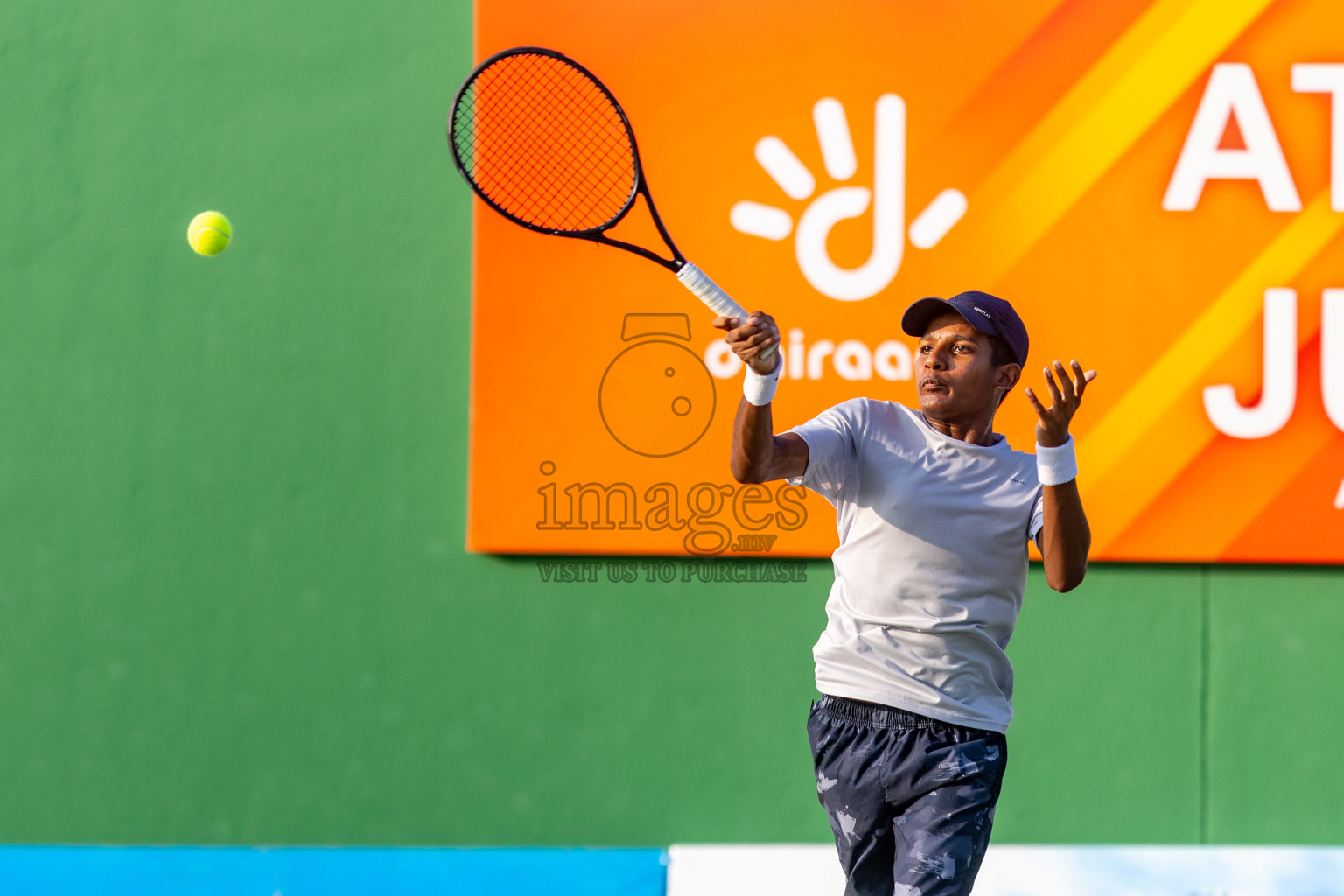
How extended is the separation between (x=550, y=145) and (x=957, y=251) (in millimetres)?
1166

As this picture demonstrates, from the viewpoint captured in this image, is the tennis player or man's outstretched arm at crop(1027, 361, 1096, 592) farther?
the tennis player

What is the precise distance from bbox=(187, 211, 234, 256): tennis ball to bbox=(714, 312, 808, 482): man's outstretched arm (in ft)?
6.12

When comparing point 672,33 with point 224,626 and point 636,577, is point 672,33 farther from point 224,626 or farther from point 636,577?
point 224,626

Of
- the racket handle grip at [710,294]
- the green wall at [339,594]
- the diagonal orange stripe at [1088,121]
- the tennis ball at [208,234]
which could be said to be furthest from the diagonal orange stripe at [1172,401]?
the tennis ball at [208,234]

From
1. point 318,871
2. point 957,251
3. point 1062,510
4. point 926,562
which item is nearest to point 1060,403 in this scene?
point 1062,510

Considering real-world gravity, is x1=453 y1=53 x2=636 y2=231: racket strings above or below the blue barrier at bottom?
above

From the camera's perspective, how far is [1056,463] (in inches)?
76.3

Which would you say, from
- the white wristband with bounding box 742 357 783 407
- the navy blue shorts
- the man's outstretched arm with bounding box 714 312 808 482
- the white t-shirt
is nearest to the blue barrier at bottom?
the navy blue shorts

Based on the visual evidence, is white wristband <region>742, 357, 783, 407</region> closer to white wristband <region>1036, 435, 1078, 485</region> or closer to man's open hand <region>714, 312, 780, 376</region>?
man's open hand <region>714, 312, 780, 376</region>

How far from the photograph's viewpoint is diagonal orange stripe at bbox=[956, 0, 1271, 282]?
10.9 ft

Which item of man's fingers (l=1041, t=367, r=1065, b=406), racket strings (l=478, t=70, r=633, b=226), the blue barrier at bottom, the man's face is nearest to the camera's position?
man's fingers (l=1041, t=367, r=1065, b=406)

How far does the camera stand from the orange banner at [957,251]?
3303mm

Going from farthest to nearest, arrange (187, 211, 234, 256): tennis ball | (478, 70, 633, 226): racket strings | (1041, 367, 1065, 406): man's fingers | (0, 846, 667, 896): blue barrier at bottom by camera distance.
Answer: (0, 846, 667, 896): blue barrier at bottom, (187, 211, 234, 256): tennis ball, (478, 70, 633, 226): racket strings, (1041, 367, 1065, 406): man's fingers

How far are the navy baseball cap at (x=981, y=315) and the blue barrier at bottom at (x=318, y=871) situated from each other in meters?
1.90
